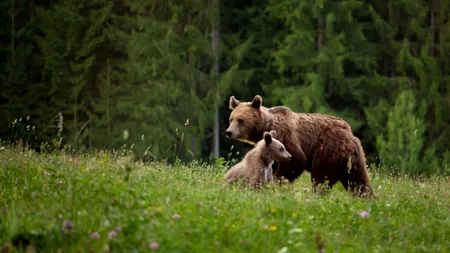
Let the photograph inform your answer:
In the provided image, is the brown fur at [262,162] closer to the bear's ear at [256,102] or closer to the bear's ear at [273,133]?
the bear's ear at [273,133]

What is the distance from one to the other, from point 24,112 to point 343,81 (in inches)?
575

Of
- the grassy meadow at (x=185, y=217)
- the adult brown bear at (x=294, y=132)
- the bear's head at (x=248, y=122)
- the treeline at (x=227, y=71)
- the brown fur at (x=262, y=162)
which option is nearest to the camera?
the grassy meadow at (x=185, y=217)

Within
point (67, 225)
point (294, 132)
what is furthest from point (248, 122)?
point (67, 225)

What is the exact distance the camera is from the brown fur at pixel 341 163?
31.8 ft

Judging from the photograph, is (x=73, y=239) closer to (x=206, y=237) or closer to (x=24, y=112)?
(x=206, y=237)

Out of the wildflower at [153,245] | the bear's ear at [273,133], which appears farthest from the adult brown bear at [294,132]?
the wildflower at [153,245]

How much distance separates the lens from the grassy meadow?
588 centimetres

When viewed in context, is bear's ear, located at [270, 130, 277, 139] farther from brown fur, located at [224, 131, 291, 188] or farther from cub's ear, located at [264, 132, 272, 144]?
cub's ear, located at [264, 132, 272, 144]

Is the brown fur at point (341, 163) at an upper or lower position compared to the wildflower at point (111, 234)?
lower

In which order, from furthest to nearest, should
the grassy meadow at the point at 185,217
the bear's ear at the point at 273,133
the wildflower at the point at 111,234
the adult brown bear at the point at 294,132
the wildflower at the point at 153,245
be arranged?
the bear's ear at the point at 273,133 < the adult brown bear at the point at 294,132 < the grassy meadow at the point at 185,217 < the wildflower at the point at 111,234 < the wildflower at the point at 153,245

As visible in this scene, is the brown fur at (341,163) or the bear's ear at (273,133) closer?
the brown fur at (341,163)

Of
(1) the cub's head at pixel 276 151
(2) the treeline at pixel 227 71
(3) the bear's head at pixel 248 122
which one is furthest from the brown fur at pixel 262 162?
(2) the treeline at pixel 227 71

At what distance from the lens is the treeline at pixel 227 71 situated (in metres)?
28.6

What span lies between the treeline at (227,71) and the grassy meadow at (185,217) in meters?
18.0
